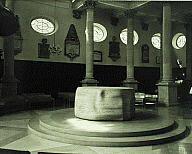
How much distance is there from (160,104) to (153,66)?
8.09 m

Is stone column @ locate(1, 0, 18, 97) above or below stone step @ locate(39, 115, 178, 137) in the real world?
above

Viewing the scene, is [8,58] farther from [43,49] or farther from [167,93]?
[167,93]

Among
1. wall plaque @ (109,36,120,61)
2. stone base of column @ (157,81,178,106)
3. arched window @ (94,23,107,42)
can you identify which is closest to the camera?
stone base of column @ (157,81,178,106)

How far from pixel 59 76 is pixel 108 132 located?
1092 cm

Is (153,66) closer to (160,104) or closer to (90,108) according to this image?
(160,104)

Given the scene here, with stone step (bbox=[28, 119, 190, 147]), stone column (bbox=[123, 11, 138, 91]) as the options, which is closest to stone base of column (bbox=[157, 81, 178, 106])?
stone column (bbox=[123, 11, 138, 91])

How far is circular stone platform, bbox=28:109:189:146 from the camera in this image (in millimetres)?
5270

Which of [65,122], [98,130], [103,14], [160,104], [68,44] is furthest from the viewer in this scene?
[103,14]

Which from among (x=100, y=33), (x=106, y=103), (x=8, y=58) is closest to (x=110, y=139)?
(x=106, y=103)

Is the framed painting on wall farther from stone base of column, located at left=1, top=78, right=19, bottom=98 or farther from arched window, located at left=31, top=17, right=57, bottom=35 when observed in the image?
stone base of column, located at left=1, top=78, right=19, bottom=98

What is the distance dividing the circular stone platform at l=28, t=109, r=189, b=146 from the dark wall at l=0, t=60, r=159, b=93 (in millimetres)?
8866

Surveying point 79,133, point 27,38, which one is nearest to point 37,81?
point 27,38

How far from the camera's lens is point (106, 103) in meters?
6.45

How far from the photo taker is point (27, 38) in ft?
49.7
